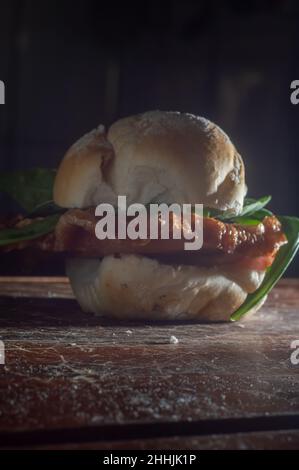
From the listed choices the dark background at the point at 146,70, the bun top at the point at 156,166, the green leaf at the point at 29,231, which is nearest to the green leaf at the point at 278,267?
the bun top at the point at 156,166

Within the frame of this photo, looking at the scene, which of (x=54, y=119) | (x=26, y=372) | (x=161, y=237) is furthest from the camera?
(x=54, y=119)

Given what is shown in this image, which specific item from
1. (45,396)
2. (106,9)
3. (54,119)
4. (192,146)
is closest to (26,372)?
(45,396)

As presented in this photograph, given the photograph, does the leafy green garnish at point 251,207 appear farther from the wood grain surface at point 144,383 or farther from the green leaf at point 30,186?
the green leaf at point 30,186

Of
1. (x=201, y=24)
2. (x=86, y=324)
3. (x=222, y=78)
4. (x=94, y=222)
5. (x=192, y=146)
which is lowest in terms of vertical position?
(x=86, y=324)

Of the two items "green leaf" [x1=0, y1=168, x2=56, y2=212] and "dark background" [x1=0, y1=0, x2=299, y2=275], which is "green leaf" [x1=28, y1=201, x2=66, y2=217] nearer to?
"green leaf" [x1=0, y1=168, x2=56, y2=212]

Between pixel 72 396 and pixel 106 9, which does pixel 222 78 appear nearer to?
pixel 106 9

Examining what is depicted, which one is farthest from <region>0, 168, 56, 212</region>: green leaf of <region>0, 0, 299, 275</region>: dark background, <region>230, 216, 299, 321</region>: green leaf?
<region>0, 0, 299, 275</region>: dark background
